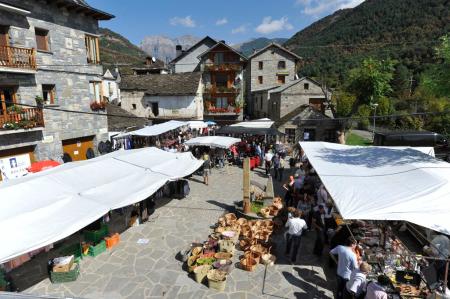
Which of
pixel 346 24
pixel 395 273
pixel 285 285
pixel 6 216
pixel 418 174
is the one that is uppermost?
pixel 346 24

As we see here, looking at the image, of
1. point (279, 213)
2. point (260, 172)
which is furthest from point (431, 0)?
point (279, 213)

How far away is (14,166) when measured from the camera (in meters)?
15.1

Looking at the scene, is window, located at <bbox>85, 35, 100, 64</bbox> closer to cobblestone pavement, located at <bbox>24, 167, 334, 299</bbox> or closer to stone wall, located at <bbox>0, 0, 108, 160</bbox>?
stone wall, located at <bbox>0, 0, 108, 160</bbox>

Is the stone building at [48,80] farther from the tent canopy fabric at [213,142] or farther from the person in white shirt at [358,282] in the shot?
the person in white shirt at [358,282]

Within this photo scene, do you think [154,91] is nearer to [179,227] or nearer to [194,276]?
[179,227]

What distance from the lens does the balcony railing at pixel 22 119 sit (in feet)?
46.0

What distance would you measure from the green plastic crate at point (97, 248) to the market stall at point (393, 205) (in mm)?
7240

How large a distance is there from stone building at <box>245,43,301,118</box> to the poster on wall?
98.0 ft

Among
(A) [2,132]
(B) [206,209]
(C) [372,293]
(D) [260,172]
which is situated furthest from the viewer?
(D) [260,172]

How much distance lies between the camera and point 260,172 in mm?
18359

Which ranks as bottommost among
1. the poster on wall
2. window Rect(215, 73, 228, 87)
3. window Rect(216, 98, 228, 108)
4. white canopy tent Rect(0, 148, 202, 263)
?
the poster on wall

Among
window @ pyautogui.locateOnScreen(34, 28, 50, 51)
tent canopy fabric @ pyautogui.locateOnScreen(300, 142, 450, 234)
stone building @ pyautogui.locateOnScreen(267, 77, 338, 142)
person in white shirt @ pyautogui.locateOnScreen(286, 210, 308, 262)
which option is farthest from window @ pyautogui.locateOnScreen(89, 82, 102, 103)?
person in white shirt @ pyautogui.locateOnScreen(286, 210, 308, 262)

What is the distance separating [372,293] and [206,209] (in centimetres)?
778

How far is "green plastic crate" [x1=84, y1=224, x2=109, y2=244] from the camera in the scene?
922cm
